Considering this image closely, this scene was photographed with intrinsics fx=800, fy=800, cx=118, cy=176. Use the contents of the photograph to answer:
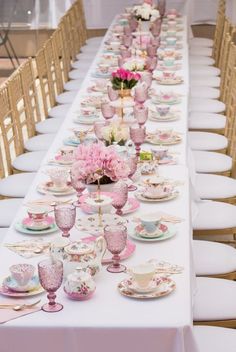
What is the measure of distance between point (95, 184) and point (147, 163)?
50 cm

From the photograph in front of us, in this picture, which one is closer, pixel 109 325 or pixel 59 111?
pixel 109 325

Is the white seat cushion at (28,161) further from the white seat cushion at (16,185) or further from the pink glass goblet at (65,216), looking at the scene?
the pink glass goblet at (65,216)

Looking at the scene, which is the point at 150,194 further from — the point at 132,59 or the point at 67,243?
the point at 132,59

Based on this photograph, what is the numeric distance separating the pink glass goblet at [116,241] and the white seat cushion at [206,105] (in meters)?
3.32

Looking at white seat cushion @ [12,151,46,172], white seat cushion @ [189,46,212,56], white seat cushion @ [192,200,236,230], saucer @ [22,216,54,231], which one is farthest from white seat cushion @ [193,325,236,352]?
white seat cushion @ [189,46,212,56]

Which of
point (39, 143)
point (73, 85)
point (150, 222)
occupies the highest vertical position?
point (150, 222)

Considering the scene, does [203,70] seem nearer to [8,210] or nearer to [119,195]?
[8,210]

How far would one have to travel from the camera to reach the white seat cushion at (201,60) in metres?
7.45

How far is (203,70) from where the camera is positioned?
7145mm

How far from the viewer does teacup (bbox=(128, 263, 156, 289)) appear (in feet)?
8.16

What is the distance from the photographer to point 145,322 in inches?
91.8

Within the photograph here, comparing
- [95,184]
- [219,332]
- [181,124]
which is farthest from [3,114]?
[219,332]

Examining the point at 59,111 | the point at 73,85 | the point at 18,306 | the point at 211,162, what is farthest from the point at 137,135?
the point at 73,85

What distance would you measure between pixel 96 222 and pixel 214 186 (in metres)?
1.45
